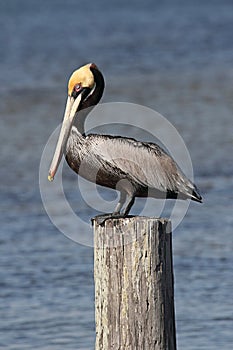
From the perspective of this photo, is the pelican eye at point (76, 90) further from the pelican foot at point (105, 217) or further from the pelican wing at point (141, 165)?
the pelican foot at point (105, 217)

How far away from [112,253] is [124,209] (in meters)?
0.47

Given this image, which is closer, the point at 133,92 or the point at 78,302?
the point at 78,302

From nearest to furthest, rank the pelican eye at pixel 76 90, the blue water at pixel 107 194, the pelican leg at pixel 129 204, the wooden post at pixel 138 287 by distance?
the wooden post at pixel 138 287
the pelican leg at pixel 129 204
the pelican eye at pixel 76 90
the blue water at pixel 107 194

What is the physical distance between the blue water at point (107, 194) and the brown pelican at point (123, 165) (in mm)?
1575

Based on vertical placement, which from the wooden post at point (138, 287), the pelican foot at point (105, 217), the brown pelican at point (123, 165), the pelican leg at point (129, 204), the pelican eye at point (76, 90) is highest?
the pelican eye at point (76, 90)

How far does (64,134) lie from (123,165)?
0.32 meters

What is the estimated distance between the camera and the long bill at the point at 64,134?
541 cm

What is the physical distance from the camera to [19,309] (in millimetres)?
7473

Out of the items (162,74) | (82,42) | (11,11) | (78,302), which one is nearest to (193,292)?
(78,302)

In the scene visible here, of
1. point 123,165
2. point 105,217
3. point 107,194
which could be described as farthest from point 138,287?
point 107,194

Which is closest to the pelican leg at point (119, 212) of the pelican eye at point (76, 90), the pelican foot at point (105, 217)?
the pelican foot at point (105, 217)

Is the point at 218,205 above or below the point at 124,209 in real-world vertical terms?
above

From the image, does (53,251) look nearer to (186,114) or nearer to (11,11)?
(186,114)

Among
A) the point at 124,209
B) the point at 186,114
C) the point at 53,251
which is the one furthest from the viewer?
the point at 186,114
